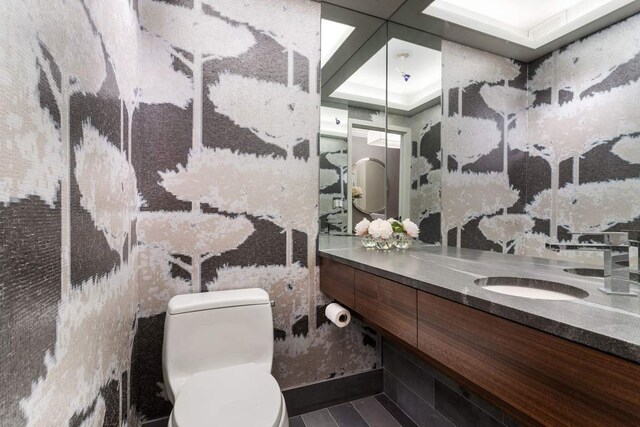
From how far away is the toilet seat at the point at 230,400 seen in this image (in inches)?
36.9

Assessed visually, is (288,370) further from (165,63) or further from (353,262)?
(165,63)

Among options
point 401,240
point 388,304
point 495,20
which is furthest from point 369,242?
point 495,20

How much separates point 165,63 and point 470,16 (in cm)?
183

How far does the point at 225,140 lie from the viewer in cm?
154

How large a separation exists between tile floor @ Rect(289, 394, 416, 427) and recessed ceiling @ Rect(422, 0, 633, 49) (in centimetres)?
236

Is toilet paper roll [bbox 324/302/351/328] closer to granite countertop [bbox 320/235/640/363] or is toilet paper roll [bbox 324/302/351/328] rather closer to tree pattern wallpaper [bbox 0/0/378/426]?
tree pattern wallpaper [bbox 0/0/378/426]

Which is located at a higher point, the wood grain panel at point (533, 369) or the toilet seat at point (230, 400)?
the wood grain panel at point (533, 369)

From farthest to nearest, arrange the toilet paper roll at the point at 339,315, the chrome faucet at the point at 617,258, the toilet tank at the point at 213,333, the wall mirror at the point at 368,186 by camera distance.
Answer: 1. the wall mirror at the point at 368,186
2. the toilet paper roll at the point at 339,315
3. the toilet tank at the point at 213,333
4. the chrome faucet at the point at 617,258

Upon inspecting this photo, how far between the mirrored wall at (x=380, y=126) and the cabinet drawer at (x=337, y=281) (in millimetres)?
377

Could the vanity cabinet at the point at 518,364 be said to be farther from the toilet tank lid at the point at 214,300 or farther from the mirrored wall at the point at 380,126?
the mirrored wall at the point at 380,126

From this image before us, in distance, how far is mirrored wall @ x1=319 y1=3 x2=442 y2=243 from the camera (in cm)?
197

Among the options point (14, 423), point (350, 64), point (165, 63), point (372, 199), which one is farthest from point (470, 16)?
point (14, 423)

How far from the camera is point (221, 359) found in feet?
4.37

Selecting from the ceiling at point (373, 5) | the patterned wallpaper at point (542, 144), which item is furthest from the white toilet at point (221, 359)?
the ceiling at point (373, 5)
